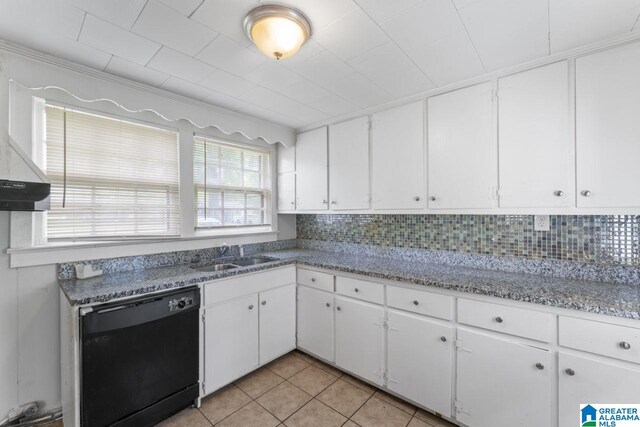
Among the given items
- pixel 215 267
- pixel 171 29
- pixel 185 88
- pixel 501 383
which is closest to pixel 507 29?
pixel 171 29

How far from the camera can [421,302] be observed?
75.5 inches

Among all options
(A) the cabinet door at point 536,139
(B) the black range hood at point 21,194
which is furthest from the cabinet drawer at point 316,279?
(B) the black range hood at point 21,194

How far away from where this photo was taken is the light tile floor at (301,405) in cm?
187

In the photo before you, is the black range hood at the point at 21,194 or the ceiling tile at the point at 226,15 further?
the black range hood at the point at 21,194

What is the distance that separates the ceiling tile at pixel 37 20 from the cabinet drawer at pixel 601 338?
9.63ft

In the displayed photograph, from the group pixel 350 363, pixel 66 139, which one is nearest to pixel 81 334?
pixel 66 139

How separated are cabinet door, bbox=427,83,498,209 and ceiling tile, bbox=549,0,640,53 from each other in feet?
1.55

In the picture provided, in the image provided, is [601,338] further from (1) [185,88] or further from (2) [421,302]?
(1) [185,88]

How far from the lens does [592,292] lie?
61.4 inches

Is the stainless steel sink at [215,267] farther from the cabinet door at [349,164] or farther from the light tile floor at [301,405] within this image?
the cabinet door at [349,164]

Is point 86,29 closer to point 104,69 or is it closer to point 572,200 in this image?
point 104,69

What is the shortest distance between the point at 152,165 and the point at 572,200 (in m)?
3.09

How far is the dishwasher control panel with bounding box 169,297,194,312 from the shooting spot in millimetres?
1849

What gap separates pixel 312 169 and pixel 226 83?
1.27 metres
